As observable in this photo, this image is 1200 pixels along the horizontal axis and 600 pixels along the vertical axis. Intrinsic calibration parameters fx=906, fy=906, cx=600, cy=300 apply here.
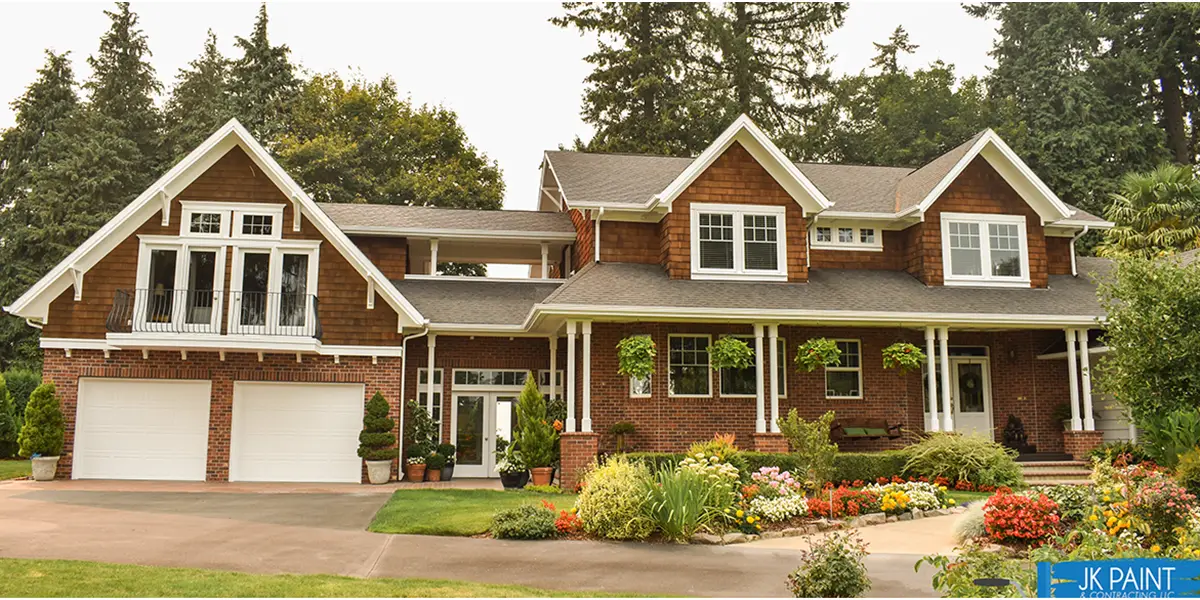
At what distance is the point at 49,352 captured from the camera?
60.9 ft

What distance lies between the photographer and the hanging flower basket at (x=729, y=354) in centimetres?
1803

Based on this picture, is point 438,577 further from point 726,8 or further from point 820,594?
point 726,8

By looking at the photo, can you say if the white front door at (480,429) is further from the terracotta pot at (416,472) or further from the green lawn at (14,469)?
the green lawn at (14,469)

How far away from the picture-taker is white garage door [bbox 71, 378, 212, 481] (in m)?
18.7

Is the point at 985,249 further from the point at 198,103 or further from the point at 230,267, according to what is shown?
the point at 198,103

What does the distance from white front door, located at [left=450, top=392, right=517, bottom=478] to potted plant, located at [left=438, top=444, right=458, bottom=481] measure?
36.1 inches

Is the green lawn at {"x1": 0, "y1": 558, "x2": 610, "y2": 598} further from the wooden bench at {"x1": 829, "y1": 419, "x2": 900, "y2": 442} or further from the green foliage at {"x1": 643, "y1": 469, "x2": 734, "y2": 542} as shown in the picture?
the wooden bench at {"x1": 829, "y1": 419, "x2": 900, "y2": 442}

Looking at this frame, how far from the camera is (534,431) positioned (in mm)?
17734

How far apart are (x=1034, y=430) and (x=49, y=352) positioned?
836 inches

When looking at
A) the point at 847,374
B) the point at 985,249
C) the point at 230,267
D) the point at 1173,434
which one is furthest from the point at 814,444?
the point at 230,267

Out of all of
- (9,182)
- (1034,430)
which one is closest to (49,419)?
(1034,430)

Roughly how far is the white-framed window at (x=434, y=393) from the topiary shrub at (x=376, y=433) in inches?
65.6

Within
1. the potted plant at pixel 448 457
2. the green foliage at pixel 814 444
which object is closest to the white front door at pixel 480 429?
the potted plant at pixel 448 457

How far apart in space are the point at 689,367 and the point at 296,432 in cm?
842
